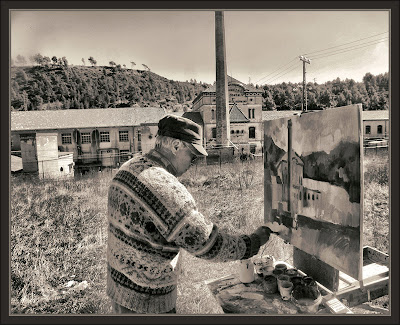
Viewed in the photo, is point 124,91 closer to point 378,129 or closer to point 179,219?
point 378,129

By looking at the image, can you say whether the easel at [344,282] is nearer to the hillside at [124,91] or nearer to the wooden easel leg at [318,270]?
the wooden easel leg at [318,270]

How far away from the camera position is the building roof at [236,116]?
80.2ft

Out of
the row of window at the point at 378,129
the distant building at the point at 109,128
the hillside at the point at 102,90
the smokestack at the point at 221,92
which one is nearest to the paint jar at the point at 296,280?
the smokestack at the point at 221,92

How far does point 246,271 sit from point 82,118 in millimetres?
26884

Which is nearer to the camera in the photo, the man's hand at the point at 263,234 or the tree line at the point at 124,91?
the man's hand at the point at 263,234

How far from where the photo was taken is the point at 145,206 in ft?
4.06

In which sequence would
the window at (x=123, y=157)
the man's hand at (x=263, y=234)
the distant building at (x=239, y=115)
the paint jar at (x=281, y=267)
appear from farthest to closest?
the distant building at (x=239, y=115), the window at (x=123, y=157), the paint jar at (x=281, y=267), the man's hand at (x=263, y=234)

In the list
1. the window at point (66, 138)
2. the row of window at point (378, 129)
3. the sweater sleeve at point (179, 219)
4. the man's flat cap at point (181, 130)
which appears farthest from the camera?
the row of window at point (378, 129)

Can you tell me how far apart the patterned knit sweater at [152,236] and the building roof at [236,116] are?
2331 centimetres

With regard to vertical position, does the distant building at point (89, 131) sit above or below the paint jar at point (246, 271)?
above

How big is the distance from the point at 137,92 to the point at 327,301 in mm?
64653

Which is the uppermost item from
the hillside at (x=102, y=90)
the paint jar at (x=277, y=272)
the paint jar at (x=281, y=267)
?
the hillside at (x=102, y=90)

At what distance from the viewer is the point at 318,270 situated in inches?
79.8

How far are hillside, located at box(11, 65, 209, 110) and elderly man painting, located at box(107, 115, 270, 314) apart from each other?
151 feet
